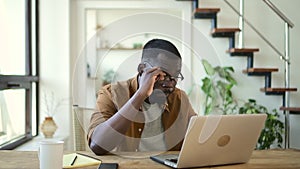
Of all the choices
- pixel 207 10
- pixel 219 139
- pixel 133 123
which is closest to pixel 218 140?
pixel 219 139

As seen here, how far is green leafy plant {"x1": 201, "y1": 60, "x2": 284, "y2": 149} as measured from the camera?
4.17 meters

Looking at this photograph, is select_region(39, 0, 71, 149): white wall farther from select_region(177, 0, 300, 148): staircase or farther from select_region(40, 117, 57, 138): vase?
select_region(177, 0, 300, 148): staircase

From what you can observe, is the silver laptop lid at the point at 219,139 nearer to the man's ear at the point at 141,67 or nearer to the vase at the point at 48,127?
the man's ear at the point at 141,67

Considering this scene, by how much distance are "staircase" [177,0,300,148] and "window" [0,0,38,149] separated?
1.70 m

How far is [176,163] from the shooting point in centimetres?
149

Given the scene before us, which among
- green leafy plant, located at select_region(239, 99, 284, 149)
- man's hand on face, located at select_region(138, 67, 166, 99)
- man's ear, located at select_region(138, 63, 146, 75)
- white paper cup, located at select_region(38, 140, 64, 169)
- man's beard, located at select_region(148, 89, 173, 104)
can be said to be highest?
man's ear, located at select_region(138, 63, 146, 75)

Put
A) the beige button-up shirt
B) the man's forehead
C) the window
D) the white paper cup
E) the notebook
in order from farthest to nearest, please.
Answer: the window, the beige button-up shirt, the man's forehead, the notebook, the white paper cup

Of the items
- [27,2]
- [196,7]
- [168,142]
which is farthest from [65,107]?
[168,142]

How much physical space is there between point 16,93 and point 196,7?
1985 millimetres

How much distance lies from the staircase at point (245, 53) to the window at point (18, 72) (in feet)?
5.57

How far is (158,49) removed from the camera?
5.59ft

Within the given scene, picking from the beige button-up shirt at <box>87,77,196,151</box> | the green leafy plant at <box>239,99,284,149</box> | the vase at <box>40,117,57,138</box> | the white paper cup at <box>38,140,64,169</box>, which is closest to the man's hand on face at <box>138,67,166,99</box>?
the beige button-up shirt at <box>87,77,196,151</box>

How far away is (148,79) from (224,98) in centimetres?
277

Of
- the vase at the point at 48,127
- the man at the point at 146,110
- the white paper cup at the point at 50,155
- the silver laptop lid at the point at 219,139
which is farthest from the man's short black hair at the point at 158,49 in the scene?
the vase at the point at 48,127
